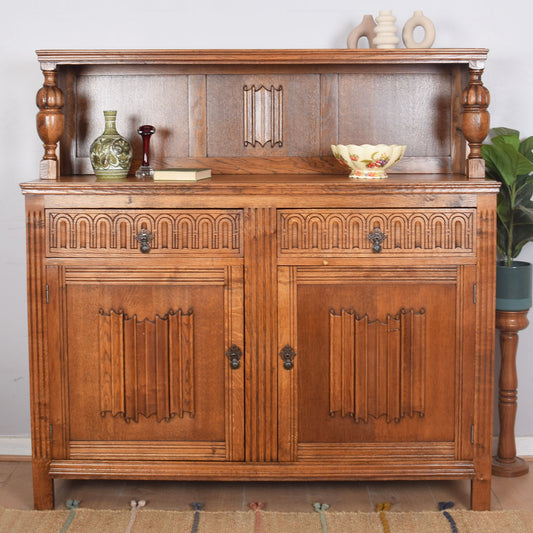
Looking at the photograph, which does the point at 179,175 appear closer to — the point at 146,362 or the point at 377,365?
the point at 146,362

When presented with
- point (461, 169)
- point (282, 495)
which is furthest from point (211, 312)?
point (461, 169)

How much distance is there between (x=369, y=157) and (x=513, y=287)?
2.27ft

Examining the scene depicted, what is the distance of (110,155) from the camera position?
2760 millimetres

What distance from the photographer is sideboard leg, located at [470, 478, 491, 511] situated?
2635 millimetres

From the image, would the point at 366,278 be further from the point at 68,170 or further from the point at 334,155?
the point at 68,170

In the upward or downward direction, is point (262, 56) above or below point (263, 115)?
above

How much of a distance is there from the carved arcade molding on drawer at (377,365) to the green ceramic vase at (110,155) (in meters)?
0.87

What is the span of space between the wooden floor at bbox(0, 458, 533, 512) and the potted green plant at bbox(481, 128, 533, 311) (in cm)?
65

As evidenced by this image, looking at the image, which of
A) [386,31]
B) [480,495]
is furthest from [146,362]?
[386,31]

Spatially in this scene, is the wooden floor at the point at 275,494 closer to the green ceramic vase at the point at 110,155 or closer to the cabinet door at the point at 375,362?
the cabinet door at the point at 375,362

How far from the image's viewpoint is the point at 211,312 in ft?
8.45

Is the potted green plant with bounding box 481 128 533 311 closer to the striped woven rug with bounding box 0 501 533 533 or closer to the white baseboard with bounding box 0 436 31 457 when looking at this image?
the striped woven rug with bounding box 0 501 533 533

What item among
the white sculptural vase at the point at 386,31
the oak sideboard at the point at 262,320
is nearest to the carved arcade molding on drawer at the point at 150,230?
the oak sideboard at the point at 262,320

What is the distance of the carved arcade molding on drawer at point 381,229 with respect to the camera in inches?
99.0
